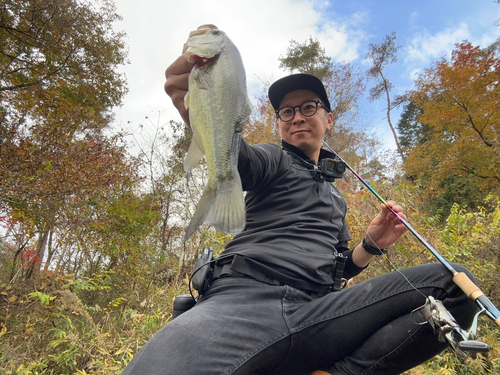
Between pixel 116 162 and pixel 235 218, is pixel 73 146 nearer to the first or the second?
pixel 116 162

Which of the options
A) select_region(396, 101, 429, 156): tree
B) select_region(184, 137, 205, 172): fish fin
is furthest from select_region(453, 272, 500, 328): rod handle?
select_region(396, 101, 429, 156): tree

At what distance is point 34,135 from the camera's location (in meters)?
5.31

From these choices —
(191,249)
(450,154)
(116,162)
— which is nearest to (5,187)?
(116,162)

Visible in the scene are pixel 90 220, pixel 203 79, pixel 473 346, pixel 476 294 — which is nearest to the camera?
pixel 473 346

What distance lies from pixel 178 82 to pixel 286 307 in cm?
113

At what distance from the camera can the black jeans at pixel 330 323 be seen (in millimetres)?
1241

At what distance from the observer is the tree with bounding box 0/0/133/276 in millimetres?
5125

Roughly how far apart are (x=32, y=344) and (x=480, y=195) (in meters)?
16.6

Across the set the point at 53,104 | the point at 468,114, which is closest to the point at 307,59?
the point at 468,114

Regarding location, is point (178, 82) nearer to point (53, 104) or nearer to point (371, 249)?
point (371, 249)

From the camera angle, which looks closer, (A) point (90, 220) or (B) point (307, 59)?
(A) point (90, 220)

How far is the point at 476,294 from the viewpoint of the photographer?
124cm

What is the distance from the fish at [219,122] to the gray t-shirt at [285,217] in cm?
26

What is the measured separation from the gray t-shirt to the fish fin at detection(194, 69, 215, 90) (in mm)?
324
